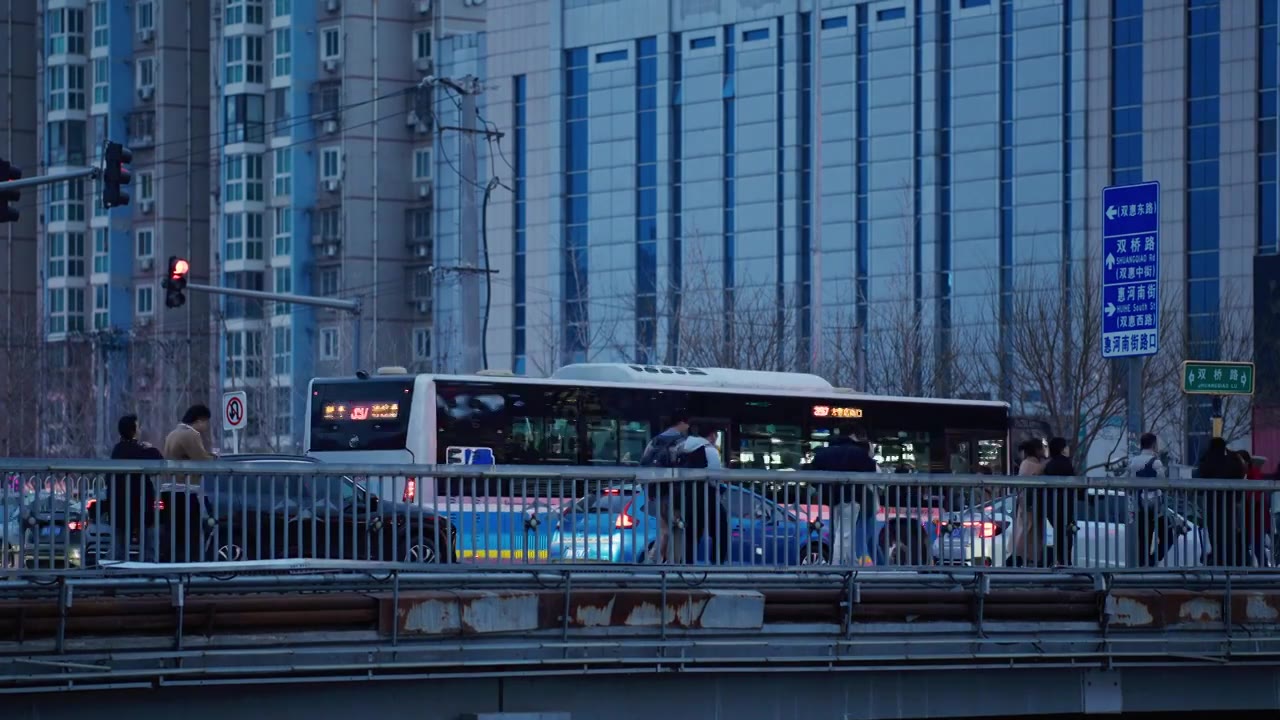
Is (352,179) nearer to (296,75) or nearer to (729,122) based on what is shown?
(296,75)

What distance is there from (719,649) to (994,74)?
58458 millimetres

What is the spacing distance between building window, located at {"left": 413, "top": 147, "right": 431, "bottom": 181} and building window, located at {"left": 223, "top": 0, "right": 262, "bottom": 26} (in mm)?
8069

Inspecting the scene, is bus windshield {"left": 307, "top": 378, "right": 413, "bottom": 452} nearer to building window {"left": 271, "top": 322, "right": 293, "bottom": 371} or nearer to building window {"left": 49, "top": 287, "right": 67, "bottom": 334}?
building window {"left": 271, "top": 322, "right": 293, "bottom": 371}

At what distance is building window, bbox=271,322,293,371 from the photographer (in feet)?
277

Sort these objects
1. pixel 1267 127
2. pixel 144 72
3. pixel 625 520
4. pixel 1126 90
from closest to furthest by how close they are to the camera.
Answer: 1. pixel 625 520
2. pixel 1267 127
3. pixel 1126 90
4. pixel 144 72

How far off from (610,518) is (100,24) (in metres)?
78.1

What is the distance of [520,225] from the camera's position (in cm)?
8231

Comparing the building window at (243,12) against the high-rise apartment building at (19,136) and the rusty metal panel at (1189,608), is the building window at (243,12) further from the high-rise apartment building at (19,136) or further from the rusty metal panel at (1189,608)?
the rusty metal panel at (1189,608)

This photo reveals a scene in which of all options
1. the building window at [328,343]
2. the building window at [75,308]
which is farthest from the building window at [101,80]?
the building window at [328,343]

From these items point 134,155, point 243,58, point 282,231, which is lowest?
point 282,231

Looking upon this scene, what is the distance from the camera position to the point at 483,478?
15297 mm

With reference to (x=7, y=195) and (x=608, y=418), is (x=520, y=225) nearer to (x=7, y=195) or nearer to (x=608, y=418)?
(x=608, y=418)

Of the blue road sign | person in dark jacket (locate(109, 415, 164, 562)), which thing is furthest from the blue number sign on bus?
person in dark jacket (locate(109, 415, 164, 562))

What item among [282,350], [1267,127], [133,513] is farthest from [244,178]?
[133,513]
